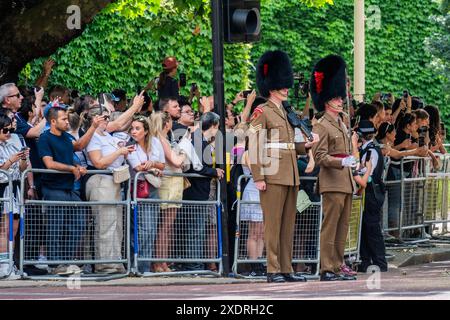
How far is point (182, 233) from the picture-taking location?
16781 mm

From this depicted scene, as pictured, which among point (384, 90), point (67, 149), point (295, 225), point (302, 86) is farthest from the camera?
point (384, 90)

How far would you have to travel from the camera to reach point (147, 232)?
16531mm

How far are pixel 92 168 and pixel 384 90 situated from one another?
2802 cm

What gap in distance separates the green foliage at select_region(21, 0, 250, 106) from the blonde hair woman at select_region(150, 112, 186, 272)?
14.5 meters

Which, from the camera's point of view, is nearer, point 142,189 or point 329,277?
point 329,277

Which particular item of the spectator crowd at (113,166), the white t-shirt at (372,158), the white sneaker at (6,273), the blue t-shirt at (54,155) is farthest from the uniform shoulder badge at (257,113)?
the white t-shirt at (372,158)

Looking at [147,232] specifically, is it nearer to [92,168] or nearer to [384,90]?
[92,168]

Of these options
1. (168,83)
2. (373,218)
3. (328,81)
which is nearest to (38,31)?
(168,83)

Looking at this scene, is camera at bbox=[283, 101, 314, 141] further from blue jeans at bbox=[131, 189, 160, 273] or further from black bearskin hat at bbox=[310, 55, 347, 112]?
blue jeans at bbox=[131, 189, 160, 273]

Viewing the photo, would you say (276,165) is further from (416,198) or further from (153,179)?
(416,198)

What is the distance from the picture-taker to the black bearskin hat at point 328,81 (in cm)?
1655

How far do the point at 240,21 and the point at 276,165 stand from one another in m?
1.81
